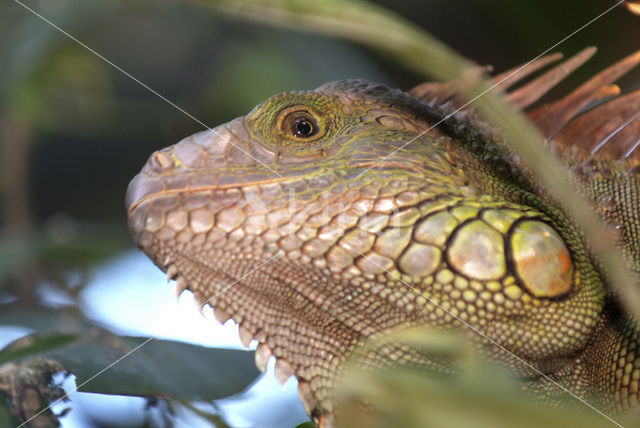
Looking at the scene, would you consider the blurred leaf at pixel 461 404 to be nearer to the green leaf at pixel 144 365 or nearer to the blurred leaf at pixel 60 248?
the green leaf at pixel 144 365

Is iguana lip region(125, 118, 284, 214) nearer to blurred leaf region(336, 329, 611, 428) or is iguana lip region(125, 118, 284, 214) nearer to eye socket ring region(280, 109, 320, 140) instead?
eye socket ring region(280, 109, 320, 140)

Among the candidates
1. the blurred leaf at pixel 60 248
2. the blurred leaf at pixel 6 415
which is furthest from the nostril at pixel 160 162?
the blurred leaf at pixel 60 248

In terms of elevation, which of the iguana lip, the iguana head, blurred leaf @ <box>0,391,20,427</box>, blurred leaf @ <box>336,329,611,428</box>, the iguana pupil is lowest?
blurred leaf @ <box>336,329,611,428</box>

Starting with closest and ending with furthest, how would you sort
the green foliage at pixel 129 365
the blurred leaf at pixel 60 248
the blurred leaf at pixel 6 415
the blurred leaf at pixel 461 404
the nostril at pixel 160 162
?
the blurred leaf at pixel 461 404
the blurred leaf at pixel 6 415
the green foliage at pixel 129 365
the nostril at pixel 160 162
the blurred leaf at pixel 60 248

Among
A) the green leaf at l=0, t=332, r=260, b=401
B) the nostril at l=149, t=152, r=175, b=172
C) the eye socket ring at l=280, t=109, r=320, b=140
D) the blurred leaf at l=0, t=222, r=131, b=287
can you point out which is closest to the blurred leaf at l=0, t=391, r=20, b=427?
the green leaf at l=0, t=332, r=260, b=401

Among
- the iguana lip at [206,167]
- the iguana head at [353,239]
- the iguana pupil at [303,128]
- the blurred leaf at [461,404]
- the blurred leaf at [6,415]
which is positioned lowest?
the blurred leaf at [461,404]

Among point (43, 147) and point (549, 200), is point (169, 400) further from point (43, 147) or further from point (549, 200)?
point (43, 147)

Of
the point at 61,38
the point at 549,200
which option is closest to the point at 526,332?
the point at 549,200
